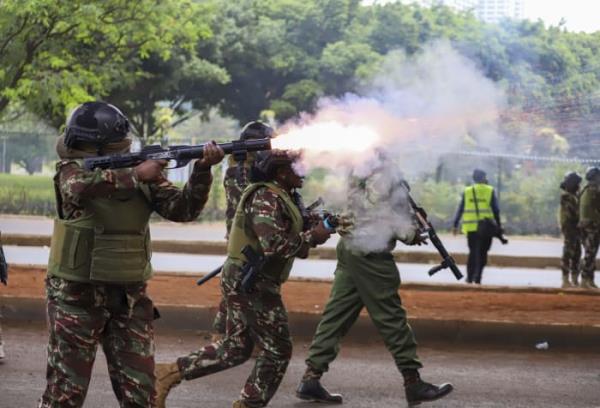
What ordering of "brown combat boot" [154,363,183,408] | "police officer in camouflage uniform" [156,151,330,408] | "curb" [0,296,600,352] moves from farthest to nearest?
"curb" [0,296,600,352]
"brown combat boot" [154,363,183,408]
"police officer in camouflage uniform" [156,151,330,408]

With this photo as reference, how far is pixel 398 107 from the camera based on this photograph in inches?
287

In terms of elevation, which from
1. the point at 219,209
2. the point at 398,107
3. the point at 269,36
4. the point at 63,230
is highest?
the point at 269,36

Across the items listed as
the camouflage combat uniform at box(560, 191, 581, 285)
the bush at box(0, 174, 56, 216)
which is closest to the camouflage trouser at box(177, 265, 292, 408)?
the camouflage combat uniform at box(560, 191, 581, 285)

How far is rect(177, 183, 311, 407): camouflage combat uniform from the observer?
19.2 ft

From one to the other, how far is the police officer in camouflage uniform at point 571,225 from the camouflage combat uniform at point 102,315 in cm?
1078

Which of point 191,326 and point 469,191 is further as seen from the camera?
point 469,191

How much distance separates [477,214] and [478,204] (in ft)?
0.46

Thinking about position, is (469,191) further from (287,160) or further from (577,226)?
(287,160)

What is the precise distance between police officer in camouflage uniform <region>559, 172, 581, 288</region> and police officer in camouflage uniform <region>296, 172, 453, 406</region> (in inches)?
330

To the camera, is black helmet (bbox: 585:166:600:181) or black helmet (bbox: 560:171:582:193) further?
black helmet (bbox: 560:171:582:193)

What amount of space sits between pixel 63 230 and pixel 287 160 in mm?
1483

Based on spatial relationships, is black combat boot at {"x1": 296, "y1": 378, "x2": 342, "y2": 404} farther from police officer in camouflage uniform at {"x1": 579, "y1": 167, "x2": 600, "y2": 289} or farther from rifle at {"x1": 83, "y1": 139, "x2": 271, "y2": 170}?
police officer in camouflage uniform at {"x1": 579, "y1": 167, "x2": 600, "y2": 289}

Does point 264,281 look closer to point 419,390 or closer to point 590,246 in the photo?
point 419,390

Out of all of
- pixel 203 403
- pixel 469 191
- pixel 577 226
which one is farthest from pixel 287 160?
pixel 577 226
